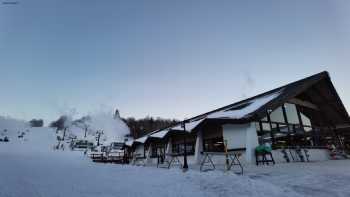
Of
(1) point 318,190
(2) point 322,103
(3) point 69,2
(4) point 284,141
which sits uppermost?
(3) point 69,2

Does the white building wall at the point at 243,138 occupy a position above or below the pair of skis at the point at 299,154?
above

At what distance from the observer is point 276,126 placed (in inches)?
A: 497

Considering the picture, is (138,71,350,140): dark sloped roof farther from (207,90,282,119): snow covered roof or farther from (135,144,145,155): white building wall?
(135,144,145,155): white building wall

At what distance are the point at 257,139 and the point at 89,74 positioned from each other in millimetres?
15054

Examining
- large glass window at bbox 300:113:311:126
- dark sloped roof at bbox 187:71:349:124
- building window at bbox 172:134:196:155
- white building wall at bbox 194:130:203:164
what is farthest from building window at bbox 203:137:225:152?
large glass window at bbox 300:113:311:126

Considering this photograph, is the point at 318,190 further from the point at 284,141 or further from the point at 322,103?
the point at 322,103

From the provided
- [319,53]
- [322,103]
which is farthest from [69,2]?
[322,103]

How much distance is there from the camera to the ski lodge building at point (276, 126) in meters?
11.1

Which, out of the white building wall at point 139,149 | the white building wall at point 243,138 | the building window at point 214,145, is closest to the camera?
the white building wall at point 243,138

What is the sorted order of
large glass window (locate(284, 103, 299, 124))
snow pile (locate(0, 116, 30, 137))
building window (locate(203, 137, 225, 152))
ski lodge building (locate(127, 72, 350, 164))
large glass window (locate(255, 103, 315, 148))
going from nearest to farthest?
1. ski lodge building (locate(127, 72, 350, 164))
2. large glass window (locate(255, 103, 315, 148))
3. building window (locate(203, 137, 225, 152))
4. large glass window (locate(284, 103, 299, 124))
5. snow pile (locate(0, 116, 30, 137))

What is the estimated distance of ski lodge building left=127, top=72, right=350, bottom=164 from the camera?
11070 millimetres

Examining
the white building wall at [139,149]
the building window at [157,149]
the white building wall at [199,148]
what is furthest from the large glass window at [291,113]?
the white building wall at [139,149]

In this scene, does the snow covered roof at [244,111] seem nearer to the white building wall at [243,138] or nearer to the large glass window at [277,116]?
the white building wall at [243,138]

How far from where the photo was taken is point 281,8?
1227 centimetres
